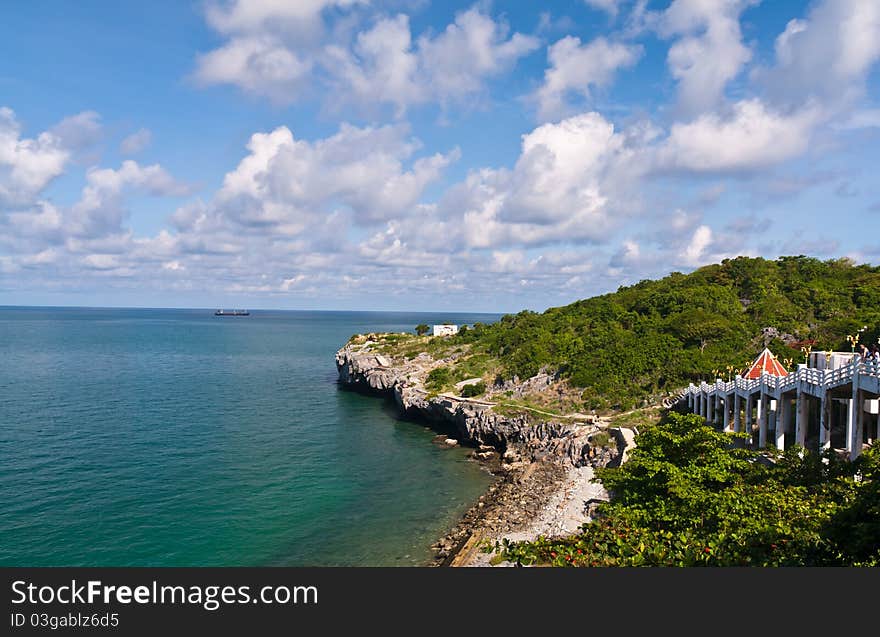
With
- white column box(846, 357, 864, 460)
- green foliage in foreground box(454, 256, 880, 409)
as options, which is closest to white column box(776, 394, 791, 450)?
white column box(846, 357, 864, 460)

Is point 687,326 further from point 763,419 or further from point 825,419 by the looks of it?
point 825,419

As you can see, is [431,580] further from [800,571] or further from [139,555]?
[139,555]

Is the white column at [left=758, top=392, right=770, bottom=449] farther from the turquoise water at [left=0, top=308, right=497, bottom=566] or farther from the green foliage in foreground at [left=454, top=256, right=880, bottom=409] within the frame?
the turquoise water at [left=0, top=308, right=497, bottom=566]

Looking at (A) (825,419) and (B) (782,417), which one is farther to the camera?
(B) (782,417)

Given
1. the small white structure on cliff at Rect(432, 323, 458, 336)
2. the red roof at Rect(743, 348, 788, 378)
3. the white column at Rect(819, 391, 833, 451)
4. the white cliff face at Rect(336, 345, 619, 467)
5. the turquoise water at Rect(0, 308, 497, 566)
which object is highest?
the small white structure on cliff at Rect(432, 323, 458, 336)

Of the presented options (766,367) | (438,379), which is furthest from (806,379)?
(438,379)

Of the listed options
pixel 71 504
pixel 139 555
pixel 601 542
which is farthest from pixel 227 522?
pixel 601 542

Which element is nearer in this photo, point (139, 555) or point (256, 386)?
point (139, 555)
